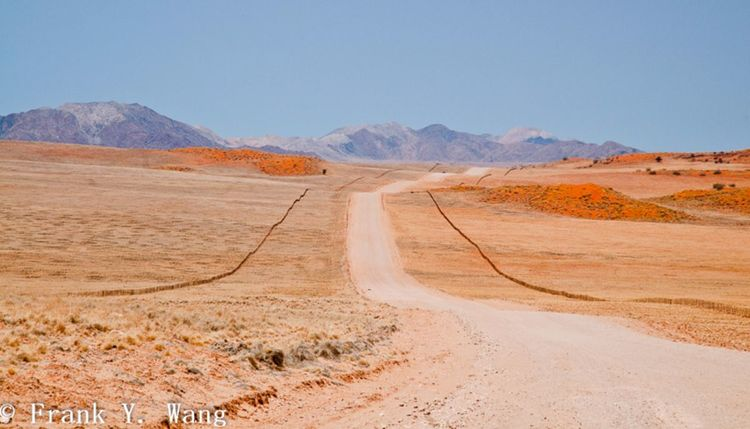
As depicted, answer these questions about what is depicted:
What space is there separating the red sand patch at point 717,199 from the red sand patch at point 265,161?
52780mm

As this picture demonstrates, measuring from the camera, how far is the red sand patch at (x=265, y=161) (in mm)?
112125

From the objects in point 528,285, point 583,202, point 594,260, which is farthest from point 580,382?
point 583,202

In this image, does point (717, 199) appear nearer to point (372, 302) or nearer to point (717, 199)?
point (717, 199)

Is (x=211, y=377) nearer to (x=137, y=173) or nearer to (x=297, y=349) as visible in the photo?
(x=297, y=349)

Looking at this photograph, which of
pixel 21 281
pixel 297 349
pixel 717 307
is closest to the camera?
pixel 297 349

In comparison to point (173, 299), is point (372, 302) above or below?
below

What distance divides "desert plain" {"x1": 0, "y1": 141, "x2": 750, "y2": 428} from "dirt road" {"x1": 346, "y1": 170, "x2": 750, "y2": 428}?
0.07 meters

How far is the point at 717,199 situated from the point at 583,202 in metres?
15.8

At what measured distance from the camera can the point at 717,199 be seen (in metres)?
78.2

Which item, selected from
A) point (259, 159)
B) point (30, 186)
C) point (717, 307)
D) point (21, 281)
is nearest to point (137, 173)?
point (30, 186)

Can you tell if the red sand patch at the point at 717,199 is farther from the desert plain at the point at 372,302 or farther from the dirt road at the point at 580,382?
the dirt road at the point at 580,382

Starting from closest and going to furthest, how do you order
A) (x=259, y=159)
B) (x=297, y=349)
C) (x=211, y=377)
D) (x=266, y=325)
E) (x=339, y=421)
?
(x=339, y=421)
(x=211, y=377)
(x=297, y=349)
(x=266, y=325)
(x=259, y=159)

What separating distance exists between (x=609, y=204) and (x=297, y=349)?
208 feet

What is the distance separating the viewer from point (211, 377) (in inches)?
488
